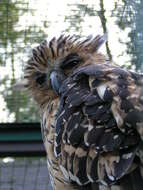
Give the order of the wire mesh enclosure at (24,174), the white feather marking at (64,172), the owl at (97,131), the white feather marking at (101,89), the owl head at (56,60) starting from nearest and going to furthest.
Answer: the owl at (97,131) < the white feather marking at (101,89) < the white feather marking at (64,172) < the owl head at (56,60) < the wire mesh enclosure at (24,174)

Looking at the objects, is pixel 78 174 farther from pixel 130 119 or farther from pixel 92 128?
pixel 130 119

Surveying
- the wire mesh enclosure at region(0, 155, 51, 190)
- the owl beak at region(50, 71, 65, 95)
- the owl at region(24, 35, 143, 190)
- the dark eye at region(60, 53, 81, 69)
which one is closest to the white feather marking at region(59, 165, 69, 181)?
the owl at region(24, 35, 143, 190)

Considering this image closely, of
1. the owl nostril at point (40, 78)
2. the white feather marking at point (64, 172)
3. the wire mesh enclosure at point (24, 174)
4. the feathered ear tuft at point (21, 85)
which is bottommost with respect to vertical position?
the wire mesh enclosure at point (24, 174)

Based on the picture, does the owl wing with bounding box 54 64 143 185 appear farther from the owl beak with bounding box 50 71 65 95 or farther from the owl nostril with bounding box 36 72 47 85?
the owl nostril with bounding box 36 72 47 85

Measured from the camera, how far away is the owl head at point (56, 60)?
116 inches

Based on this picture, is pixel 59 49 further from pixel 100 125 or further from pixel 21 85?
pixel 100 125

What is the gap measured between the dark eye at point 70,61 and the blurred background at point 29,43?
0.75 ft

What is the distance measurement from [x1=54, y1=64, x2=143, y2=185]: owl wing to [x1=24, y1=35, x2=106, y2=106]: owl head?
559 mm

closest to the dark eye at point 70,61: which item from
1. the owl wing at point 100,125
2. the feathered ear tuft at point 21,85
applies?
the feathered ear tuft at point 21,85

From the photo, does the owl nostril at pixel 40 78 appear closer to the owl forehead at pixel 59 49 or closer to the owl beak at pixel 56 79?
the owl forehead at pixel 59 49

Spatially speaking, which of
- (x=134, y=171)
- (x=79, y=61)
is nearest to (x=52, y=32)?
(x=79, y=61)

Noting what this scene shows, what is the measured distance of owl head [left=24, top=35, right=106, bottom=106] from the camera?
2939 mm

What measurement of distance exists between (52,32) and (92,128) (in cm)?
135

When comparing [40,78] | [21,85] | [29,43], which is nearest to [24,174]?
[21,85]
